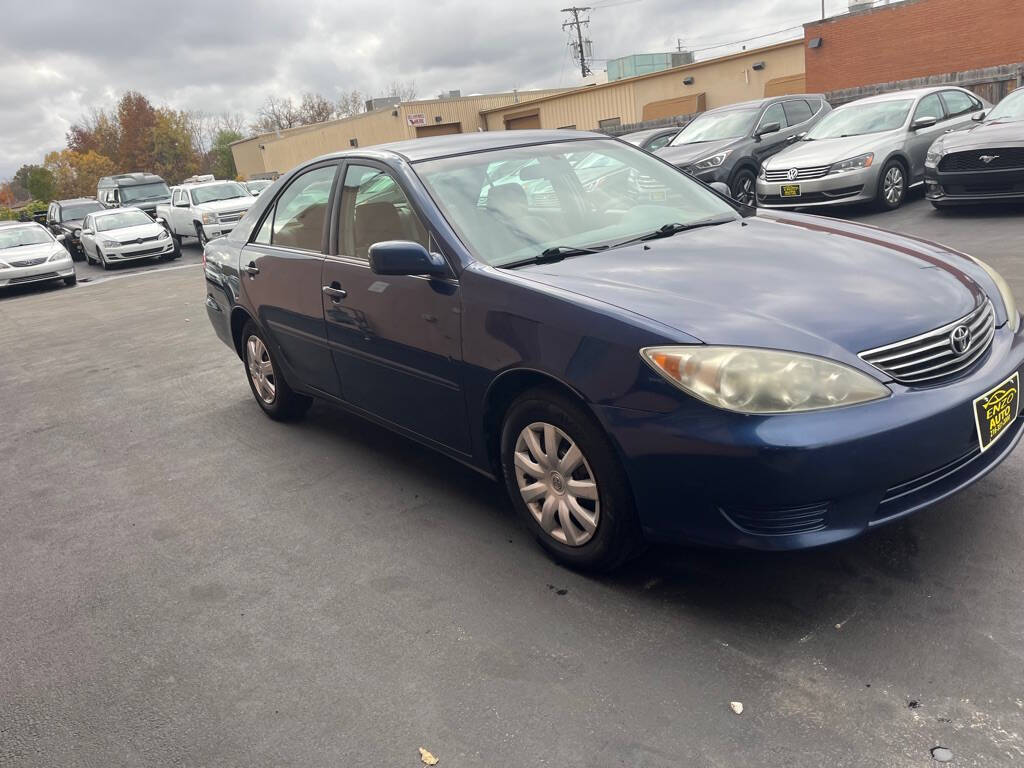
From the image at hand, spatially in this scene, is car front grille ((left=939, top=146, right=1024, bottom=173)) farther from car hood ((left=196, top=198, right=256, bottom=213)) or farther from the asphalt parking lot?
car hood ((left=196, top=198, right=256, bottom=213))

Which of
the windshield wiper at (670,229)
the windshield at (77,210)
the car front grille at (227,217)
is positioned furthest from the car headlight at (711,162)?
the windshield at (77,210)

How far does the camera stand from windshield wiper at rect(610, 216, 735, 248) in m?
3.80

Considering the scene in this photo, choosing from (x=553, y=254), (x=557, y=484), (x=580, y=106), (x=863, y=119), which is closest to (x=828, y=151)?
(x=863, y=119)

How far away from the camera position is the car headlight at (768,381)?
268 cm

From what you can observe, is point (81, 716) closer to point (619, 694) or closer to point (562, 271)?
point (619, 694)

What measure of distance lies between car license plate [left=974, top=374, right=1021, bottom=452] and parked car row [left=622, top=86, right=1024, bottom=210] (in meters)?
7.43

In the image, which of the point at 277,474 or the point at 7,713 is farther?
the point at 277,474

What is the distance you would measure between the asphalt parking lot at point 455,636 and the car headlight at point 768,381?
0.75m

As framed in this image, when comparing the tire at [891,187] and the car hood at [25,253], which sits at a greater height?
the car hood at [25,253]

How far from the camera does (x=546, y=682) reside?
108 inches

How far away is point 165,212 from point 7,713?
75.5 feet

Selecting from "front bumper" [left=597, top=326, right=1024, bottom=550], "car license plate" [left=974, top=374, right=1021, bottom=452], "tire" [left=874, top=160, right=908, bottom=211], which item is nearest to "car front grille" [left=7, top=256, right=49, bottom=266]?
"tire" [left=874, top=160, right=908, bottom=211]

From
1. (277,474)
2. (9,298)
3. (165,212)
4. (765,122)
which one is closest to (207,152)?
(165,212)

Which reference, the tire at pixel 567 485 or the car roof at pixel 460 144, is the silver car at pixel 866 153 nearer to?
the car roof at pixel 460 144
